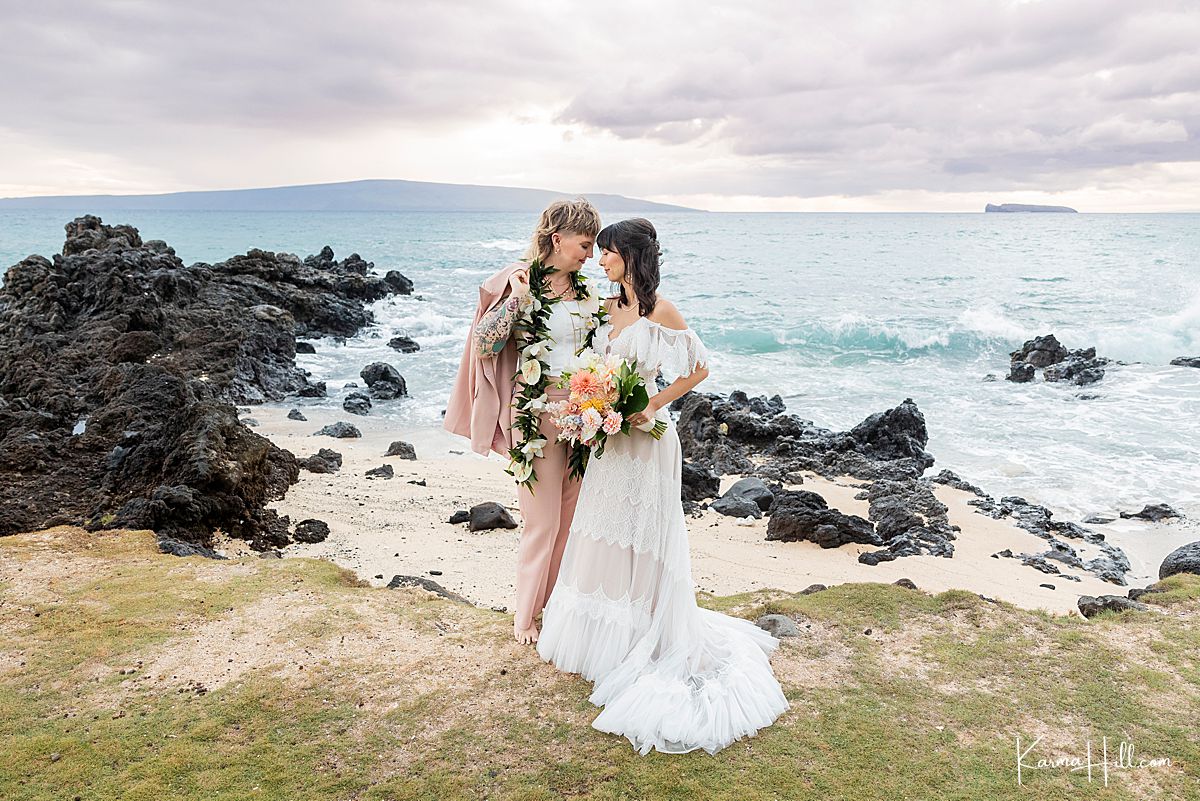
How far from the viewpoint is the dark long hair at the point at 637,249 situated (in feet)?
15.0

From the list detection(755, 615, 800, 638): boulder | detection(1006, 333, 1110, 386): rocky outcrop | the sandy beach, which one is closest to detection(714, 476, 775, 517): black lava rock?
the sandy beach

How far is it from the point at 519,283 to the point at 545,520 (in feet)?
5.07

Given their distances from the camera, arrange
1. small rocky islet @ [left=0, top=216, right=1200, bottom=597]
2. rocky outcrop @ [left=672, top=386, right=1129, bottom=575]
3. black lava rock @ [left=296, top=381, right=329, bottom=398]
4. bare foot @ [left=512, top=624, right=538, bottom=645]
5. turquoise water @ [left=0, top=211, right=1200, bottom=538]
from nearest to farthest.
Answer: bare foot @ [left=512, top=624, right=538, bottom=645] < small rocky islet @ [left=0, top=216, right=1200, bottom=597] < rocky outcrop @ [left=672, top=386, right=1129, bottom=575] < turquoise water @ [left=0, top=211, right=1200, bottom=538] < black lava rock @ [left=296, top=381, right=329, bottom=398]

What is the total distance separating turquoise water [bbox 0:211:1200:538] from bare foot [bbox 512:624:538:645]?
411 inches

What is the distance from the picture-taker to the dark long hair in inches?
180

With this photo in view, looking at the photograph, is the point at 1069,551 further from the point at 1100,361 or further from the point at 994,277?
the point at 994,277

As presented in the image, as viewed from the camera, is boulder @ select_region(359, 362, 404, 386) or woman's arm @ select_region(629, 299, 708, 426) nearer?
woman's arm @ select_region(629, 299, 708, 426)

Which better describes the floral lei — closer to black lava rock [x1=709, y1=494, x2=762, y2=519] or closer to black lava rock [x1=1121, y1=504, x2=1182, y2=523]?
black lava rock [x1=709, y1=494, x2=762, y2=519]

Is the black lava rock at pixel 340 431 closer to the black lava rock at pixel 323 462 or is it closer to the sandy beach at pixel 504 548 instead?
the sandy beach at pixel 504 548

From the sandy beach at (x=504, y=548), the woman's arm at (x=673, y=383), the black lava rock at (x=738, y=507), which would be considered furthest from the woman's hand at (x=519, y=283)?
the black lava rock at (x=738, y=507)

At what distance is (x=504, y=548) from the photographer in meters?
9.30

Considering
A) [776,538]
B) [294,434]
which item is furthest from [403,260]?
[776,538]

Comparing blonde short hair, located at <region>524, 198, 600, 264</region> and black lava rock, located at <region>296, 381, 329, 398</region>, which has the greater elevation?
blonde short hair, located at <region>524, 198, 600, 264</region>

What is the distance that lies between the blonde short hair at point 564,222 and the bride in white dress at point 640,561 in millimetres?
203
